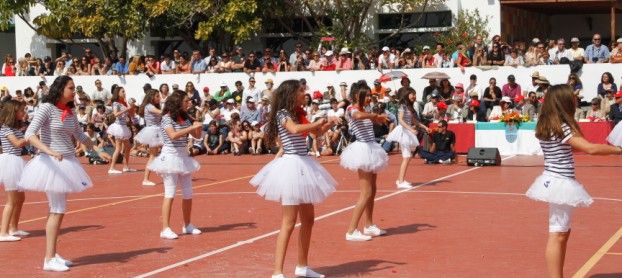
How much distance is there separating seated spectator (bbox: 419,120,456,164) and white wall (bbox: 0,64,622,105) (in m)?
5.83

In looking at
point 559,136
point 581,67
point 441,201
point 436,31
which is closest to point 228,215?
point 441,201

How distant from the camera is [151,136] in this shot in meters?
19.4

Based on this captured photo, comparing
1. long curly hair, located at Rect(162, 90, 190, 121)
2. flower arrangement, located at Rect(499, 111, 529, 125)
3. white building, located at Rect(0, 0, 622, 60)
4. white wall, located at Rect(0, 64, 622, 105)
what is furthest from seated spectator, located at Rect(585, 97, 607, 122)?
long curly hair, located at Rect(162, 90, 190, 121)

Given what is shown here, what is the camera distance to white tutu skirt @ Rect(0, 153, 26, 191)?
13.1 m

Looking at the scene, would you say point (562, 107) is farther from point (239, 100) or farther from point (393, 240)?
point (239, 100)

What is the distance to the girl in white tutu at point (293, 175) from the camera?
9930mm

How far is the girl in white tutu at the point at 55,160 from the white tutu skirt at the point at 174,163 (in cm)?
174

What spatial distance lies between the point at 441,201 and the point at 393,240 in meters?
4.02

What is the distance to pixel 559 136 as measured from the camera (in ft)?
29.5

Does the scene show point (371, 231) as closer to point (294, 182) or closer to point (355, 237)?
point (355, 237)

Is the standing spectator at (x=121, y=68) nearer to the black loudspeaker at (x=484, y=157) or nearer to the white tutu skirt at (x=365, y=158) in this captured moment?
the black loudspeaker at (x=484, y=157)

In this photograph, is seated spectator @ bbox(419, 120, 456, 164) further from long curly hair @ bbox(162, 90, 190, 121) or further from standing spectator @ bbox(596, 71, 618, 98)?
long curly hair @ bbox(162, 90, 190, 121)

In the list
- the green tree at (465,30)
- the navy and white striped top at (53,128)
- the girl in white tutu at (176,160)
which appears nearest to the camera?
the navy and white striped top at (53,128)

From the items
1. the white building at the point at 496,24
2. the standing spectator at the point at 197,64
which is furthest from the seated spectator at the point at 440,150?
the standing spectator at the point at 197,64
